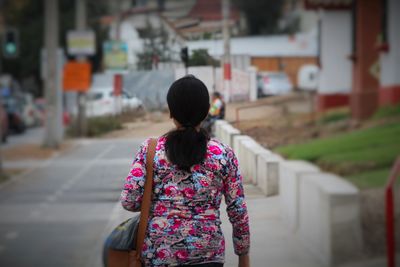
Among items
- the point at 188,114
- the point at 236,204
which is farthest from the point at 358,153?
the point at 188,114

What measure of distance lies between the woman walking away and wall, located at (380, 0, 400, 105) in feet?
34.1

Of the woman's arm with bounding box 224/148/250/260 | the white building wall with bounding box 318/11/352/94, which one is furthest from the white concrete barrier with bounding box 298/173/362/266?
the white building wall with bounding box 318/11/352/94

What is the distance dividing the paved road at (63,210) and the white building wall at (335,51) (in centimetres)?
610

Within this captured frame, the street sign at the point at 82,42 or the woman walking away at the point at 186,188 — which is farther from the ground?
the woman walking away at the point at 186,188

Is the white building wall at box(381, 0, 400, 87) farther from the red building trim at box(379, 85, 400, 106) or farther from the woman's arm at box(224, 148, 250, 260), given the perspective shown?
the woman's arm at box(224, 148, 250, 260)

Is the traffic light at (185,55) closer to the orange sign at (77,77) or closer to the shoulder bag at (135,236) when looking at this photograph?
the shoulder bag at (135,236)

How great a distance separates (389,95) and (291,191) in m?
6.37

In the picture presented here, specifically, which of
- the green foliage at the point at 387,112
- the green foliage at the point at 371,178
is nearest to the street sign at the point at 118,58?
the green foliage at the point at 371,178

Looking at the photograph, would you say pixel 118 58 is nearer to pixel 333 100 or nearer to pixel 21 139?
pixel 333 100

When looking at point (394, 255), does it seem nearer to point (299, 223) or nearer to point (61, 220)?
point (299, 223)

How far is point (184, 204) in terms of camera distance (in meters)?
3.96

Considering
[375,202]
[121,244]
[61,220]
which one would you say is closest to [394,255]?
[375,202]

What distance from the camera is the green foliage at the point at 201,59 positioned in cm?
641

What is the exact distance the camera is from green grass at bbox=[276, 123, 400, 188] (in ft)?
27.7
